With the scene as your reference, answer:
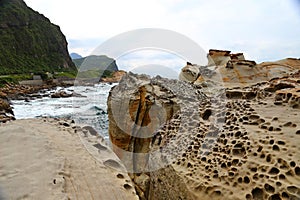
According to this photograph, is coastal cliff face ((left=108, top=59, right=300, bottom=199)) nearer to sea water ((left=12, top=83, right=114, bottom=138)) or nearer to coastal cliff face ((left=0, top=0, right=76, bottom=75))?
sea water ((left=12, top=83, right=114, bottom=138))

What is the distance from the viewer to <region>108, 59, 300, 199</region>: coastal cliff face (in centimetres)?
132

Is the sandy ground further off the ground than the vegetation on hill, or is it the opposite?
the vegetation on hill

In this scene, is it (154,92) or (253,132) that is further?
(154,92)

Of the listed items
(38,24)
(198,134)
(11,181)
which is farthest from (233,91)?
(38,24)

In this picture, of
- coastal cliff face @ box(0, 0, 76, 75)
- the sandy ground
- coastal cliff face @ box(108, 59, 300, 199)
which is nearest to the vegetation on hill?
coastal cliff face @ box(108, 59, 300, 199)

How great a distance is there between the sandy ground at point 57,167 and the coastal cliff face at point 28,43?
24643 mm

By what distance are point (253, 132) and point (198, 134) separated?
0.37 metres

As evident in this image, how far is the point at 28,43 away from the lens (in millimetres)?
31359

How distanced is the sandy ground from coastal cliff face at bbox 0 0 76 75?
80.9 ft

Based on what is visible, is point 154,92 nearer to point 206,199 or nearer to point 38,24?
point 206,199

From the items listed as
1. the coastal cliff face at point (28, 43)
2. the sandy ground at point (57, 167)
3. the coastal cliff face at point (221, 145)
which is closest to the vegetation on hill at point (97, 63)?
the coastal cliff face at point (221, 145)

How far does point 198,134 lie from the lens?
183 centimetres

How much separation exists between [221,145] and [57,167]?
87 cm

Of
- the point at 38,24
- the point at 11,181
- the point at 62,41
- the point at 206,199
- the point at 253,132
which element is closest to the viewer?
the point at 11,181
